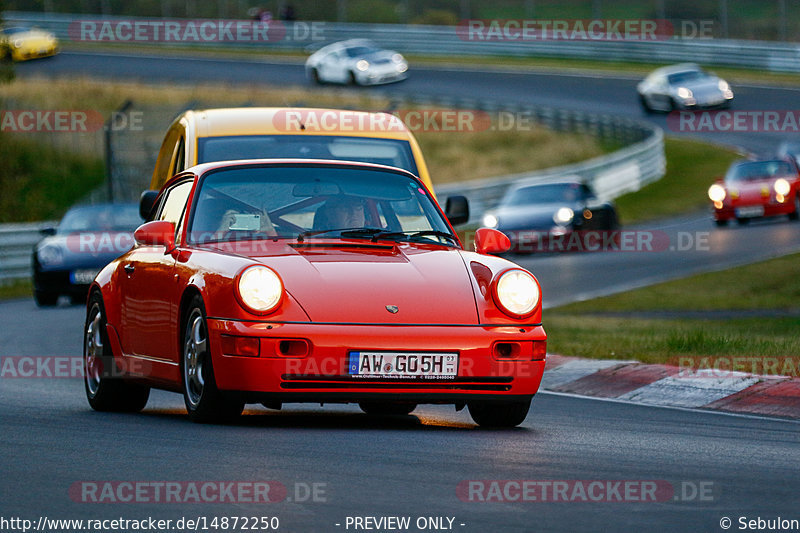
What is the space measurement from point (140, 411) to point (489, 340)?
263 centimetres

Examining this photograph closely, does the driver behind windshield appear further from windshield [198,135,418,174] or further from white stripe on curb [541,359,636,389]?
windshield [198,135,418,174]

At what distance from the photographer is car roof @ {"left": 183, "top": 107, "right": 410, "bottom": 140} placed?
12.4 m

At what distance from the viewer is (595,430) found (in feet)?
25.9

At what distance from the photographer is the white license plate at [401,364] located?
7.41 meters

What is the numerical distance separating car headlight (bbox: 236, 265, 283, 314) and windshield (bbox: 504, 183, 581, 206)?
62.7 feet

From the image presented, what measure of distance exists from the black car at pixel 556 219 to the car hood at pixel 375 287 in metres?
17.5

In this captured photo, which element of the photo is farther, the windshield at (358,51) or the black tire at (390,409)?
the windshield at (358,51)

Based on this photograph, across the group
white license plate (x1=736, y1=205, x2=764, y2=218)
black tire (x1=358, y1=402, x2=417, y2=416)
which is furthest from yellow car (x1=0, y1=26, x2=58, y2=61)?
black tire (x1=358, y1=402, x2=417, y2=416)

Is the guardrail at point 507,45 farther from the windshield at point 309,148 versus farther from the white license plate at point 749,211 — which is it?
the windshield at point 309,148

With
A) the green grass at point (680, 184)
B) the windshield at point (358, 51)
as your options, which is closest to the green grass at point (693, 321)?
the green grass at point (680, 184)

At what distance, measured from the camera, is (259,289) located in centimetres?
744

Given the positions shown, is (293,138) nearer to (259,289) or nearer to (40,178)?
(259,289)

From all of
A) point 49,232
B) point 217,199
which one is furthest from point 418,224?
point 49,232

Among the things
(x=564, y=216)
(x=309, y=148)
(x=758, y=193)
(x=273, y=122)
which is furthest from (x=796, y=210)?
(x=309, y=148)
